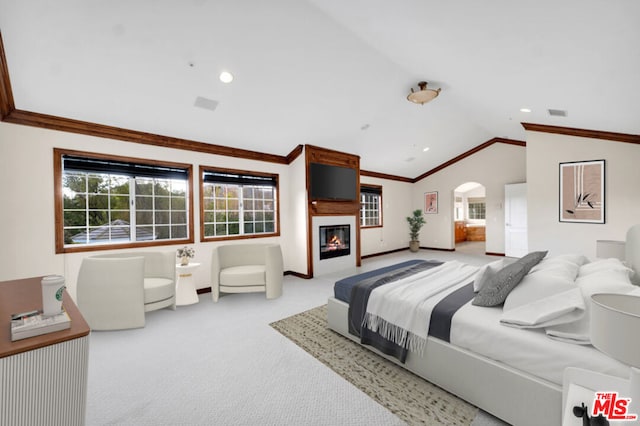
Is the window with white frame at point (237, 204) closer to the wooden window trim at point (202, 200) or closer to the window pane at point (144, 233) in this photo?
the wooden window trim at point (202, 200)

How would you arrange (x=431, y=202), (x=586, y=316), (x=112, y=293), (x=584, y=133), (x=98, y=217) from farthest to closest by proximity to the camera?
(x=431, y=202), (x=584, y=133), (x=98, y=217), (x=112, y=293), (x=586, y=316)

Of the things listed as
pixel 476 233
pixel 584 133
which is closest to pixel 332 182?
pixel 584 133

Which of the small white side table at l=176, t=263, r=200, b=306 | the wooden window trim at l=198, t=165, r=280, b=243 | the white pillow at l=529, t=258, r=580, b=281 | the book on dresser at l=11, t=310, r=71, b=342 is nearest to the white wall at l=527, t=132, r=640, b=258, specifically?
the white pillow at l=529, t=258, r=580, b=281

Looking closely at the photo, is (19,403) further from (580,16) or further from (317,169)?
(317,169)

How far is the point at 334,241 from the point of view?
236 inches

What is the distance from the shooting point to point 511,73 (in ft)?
9.87

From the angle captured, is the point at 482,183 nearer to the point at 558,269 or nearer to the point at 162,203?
the point at 558,269

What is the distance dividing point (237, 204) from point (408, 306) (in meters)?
3.79

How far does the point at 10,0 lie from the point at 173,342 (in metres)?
3.13

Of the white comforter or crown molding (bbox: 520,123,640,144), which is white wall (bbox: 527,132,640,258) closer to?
crown molding (bbox: 520,123,640,144)

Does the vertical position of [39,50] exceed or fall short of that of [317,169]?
it exceeds it

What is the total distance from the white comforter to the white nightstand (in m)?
0.87

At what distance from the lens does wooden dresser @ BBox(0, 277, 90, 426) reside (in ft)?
3.14

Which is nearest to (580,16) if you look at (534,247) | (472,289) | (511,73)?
(511,73)
